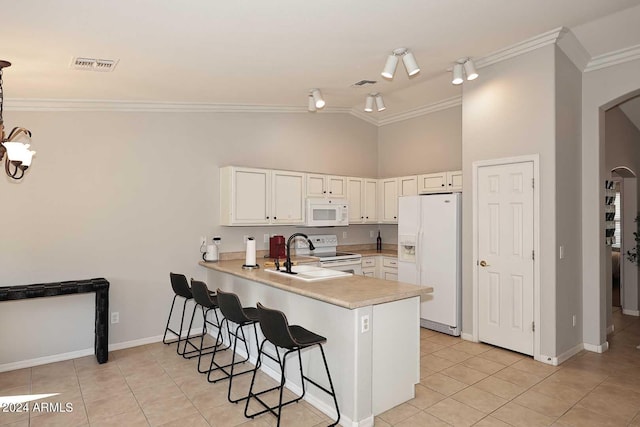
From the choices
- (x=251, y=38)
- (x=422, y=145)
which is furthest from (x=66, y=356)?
(x=422, y=145)

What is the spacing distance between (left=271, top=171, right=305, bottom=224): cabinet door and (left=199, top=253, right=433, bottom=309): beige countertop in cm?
156


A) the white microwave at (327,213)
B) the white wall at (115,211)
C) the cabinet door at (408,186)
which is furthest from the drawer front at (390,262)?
the white wall at (115,211)

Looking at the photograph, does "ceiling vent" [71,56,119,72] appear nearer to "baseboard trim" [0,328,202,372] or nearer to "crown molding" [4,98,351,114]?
"crown molding" [4,98,351,114]

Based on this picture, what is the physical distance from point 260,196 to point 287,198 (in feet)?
1.38

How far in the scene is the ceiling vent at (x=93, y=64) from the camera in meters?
3.20

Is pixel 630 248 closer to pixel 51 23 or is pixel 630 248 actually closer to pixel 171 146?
pixel 171 146

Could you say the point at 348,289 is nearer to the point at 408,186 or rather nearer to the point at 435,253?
the point at 435,253

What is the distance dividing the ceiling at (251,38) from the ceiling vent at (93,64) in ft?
0.26

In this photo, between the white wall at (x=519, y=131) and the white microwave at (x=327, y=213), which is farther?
the white microwave at (x=327, y=213)

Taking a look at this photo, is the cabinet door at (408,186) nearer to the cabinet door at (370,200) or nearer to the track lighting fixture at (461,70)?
the cabinet door at (370,200)

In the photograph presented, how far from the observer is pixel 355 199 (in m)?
6.16

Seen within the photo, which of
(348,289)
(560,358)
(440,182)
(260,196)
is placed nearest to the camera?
(348,289)

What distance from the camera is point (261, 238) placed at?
5.45 m

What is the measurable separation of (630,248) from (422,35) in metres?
4.94
